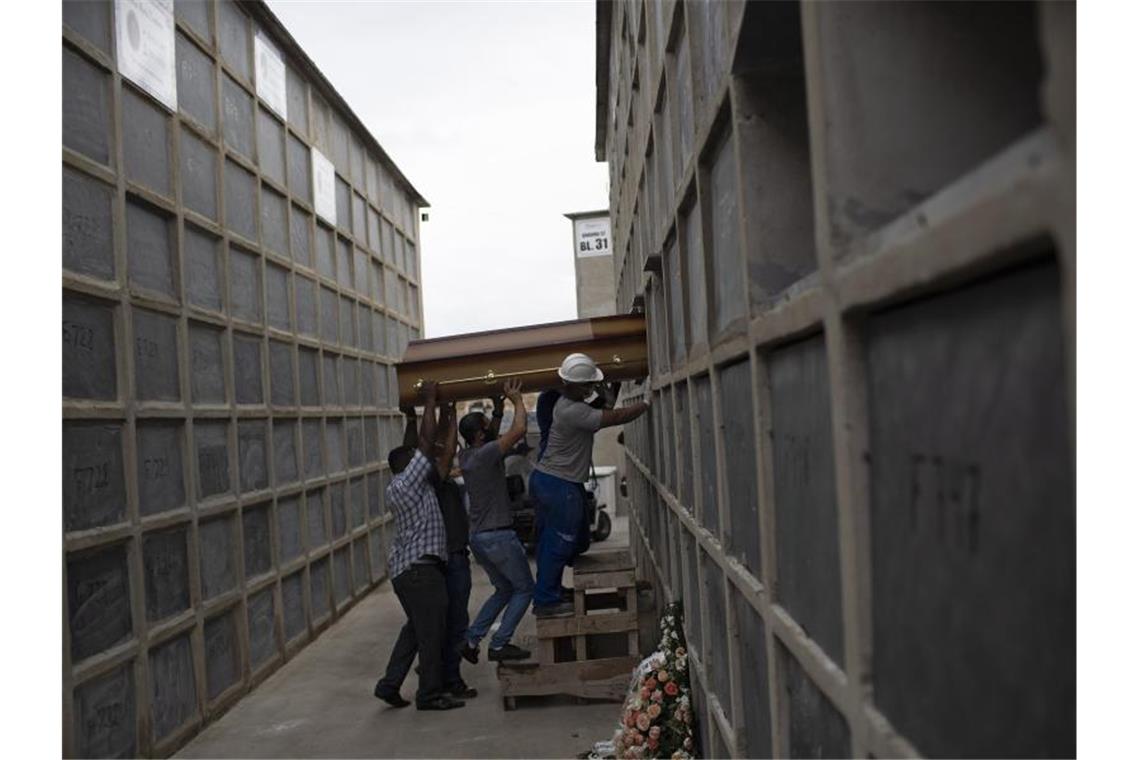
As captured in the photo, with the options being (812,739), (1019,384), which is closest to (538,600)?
(812,739)

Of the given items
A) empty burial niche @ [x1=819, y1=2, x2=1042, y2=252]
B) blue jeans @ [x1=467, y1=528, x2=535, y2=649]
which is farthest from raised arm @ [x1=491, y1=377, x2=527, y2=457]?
empty burial niche @ [x1=819, y1=2, x2=1042, y2=252]

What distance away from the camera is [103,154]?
5.25 metres

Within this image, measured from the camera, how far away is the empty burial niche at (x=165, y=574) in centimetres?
548

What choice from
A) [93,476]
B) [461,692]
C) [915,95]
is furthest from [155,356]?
[915,95]

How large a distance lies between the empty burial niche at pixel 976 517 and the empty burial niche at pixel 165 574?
4653mm

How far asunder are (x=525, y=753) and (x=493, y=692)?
1.39m

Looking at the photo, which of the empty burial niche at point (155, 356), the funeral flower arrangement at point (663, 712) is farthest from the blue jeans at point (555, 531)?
the empty burial niche at point (155, 356)

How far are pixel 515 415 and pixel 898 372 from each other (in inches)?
202

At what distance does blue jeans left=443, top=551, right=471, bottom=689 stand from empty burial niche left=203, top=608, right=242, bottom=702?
1306 mm

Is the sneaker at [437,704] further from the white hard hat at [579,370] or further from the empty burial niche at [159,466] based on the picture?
the white hard hat at [579,370]

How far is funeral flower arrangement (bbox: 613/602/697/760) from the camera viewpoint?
14.4 ft

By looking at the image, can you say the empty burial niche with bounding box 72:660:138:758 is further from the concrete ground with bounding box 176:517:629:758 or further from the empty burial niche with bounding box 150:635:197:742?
the concrete ground with bounding box 176:517:629:758

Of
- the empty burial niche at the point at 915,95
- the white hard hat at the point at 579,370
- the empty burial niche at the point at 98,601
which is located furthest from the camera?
the white hard hat at the point at 579,370

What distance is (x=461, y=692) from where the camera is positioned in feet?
22.6
